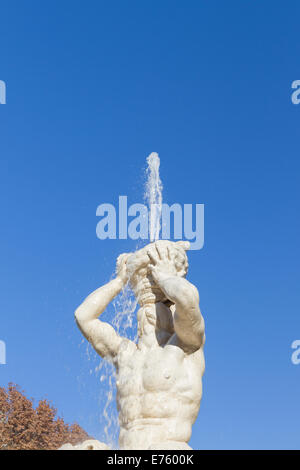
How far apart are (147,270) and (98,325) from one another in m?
0.91

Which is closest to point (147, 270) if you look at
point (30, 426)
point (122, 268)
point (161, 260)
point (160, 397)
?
point (161, 260)

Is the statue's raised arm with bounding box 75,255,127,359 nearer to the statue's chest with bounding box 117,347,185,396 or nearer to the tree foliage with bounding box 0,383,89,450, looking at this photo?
the statue's chest with bounding box 117,347,185,396

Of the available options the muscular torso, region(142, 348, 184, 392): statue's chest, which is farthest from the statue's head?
region(142, 348, 184, 392): statue's chest

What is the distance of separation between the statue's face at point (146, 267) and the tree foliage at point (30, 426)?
16316 mm

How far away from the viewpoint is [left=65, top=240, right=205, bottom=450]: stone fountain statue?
23.5 feet

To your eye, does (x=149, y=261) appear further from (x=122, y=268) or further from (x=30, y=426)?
(x=30, y=426)

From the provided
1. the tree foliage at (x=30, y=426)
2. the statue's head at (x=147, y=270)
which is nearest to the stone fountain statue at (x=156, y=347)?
the statue's head at (x=147, y=270)

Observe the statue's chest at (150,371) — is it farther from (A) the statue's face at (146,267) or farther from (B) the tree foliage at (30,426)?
(B) the tree foliage at (30,426)

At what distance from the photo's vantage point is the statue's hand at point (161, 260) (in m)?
7.89

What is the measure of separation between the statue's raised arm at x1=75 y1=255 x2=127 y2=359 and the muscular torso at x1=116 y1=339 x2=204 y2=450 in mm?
449

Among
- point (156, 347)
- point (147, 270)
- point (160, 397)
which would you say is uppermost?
point (147, 270)

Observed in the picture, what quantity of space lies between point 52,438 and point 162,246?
17362 millimetres

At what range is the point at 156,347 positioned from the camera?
25.2 ft
